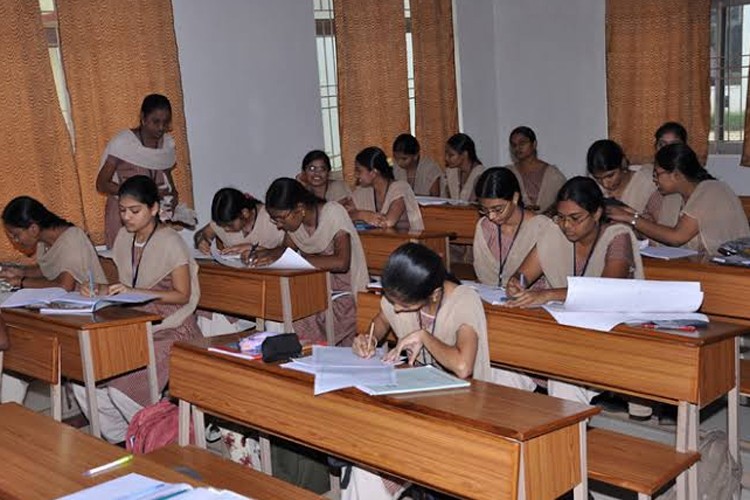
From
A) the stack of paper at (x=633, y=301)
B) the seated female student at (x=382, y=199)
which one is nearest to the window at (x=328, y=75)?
the seated female student at (x=382, y=199)

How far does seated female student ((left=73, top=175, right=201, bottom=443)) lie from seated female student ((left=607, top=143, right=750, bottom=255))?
2.04 m

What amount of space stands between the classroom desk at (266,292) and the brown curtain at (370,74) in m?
3.14

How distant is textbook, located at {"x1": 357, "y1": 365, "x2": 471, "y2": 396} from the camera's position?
2.58 meters

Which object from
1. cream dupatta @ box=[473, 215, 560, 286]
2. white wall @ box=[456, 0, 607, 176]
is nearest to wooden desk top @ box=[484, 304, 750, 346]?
cream dupatta @ box=[473, 215, 560, 286]

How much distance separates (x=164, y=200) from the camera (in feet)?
18.5

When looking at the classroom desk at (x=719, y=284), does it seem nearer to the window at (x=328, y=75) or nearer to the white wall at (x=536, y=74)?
the window at (x=328, y=75)

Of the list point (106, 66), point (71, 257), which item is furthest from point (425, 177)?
point (71, 257)

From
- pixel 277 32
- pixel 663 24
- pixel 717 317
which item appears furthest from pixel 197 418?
pixel 663 24

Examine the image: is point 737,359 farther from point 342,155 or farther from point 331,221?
point 342,155

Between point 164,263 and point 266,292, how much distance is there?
529mm

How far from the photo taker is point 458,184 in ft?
24.2

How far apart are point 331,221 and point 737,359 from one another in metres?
2.27

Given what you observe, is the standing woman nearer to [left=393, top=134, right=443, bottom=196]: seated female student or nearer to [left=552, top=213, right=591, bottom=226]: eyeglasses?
[left=393, top=134, right=443, bottom=196]: seated female student

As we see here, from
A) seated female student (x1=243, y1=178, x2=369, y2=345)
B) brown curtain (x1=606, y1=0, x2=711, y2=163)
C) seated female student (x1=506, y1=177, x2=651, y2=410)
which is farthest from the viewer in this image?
brown curtain (x1=606, y1=0, x2=711, y2=163)
